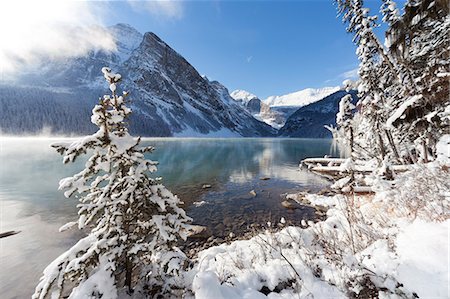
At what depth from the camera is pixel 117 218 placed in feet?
13.3

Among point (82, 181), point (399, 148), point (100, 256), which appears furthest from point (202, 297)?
point (399, 148)

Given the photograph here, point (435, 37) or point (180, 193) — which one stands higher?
point (435, 37)

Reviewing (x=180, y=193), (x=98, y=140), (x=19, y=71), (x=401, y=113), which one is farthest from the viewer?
(x=19, y=71)

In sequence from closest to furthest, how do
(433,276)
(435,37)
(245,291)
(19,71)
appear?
(433,276) → (245,291) → (435,37) → (19,71)

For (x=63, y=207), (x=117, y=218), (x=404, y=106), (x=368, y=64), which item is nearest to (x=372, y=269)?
(x=117, y=218)

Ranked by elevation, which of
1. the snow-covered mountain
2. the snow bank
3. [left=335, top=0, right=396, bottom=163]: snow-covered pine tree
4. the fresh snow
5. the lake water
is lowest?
the lake water

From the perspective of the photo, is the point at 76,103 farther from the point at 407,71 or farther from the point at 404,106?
the point at 404,106

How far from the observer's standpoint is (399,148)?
11.0 m

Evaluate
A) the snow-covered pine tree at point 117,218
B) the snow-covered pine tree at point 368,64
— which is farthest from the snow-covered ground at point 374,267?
the snow-covered pine tree at point 368,64

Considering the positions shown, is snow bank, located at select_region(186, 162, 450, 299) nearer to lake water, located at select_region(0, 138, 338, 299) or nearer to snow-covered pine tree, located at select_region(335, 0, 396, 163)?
lake water, located at select_region(0, 138, 338, 299)

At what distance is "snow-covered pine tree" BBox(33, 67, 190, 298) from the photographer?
362 cm

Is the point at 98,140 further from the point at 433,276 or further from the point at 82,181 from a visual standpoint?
the point at 433,276

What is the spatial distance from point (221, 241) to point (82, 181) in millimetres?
8053

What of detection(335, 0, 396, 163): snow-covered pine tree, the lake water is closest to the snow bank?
the lake water
